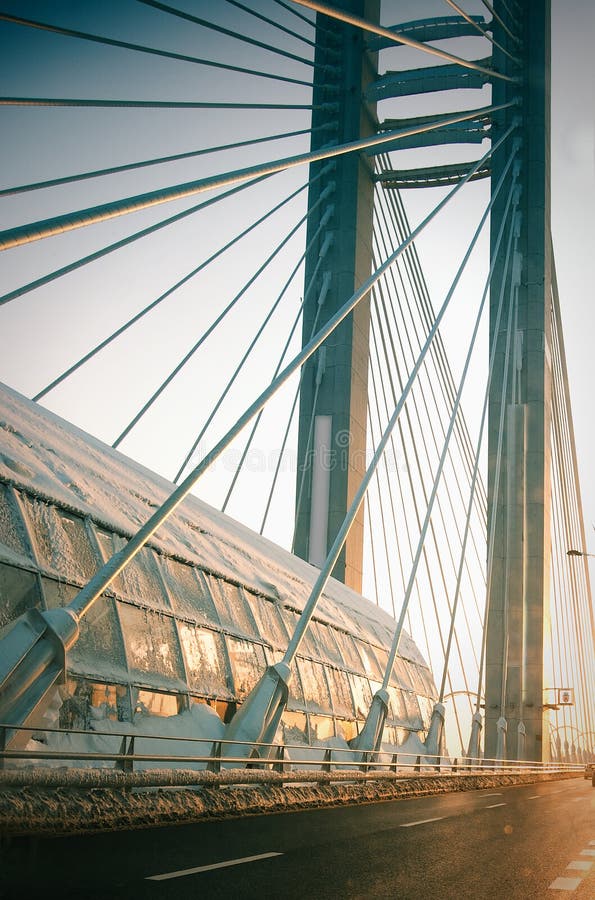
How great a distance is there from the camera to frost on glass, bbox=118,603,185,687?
48.7 ft

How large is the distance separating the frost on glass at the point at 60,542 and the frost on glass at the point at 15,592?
0.53m

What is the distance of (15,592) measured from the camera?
12.9 m

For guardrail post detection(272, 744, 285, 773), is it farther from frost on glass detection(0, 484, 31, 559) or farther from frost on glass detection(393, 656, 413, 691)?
frost on glass detection(393, 656, 413, 691)

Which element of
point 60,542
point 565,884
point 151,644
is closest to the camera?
point 565,884

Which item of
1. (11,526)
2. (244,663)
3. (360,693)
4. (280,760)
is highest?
(11,526)

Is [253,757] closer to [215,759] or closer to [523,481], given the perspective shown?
[215,759]

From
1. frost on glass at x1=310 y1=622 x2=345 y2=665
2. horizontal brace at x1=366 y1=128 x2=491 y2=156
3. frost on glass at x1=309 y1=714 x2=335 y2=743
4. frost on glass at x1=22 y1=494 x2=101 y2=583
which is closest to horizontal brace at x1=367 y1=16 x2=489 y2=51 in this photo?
horizontal brace at x1=366 y1=128 x2=491 y2=156

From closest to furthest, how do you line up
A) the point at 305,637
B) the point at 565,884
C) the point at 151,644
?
the point at 565,884 < the point at 151,644 < the point at 305,637

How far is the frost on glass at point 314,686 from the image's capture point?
71.6 feet

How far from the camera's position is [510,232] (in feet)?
127

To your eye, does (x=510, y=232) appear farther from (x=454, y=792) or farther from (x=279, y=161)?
(x=279, y=161)

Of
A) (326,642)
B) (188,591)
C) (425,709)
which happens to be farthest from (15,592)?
(425,709)

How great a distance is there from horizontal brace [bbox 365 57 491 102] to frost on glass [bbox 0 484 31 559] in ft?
73.1

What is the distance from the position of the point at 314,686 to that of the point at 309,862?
45.0 feet
